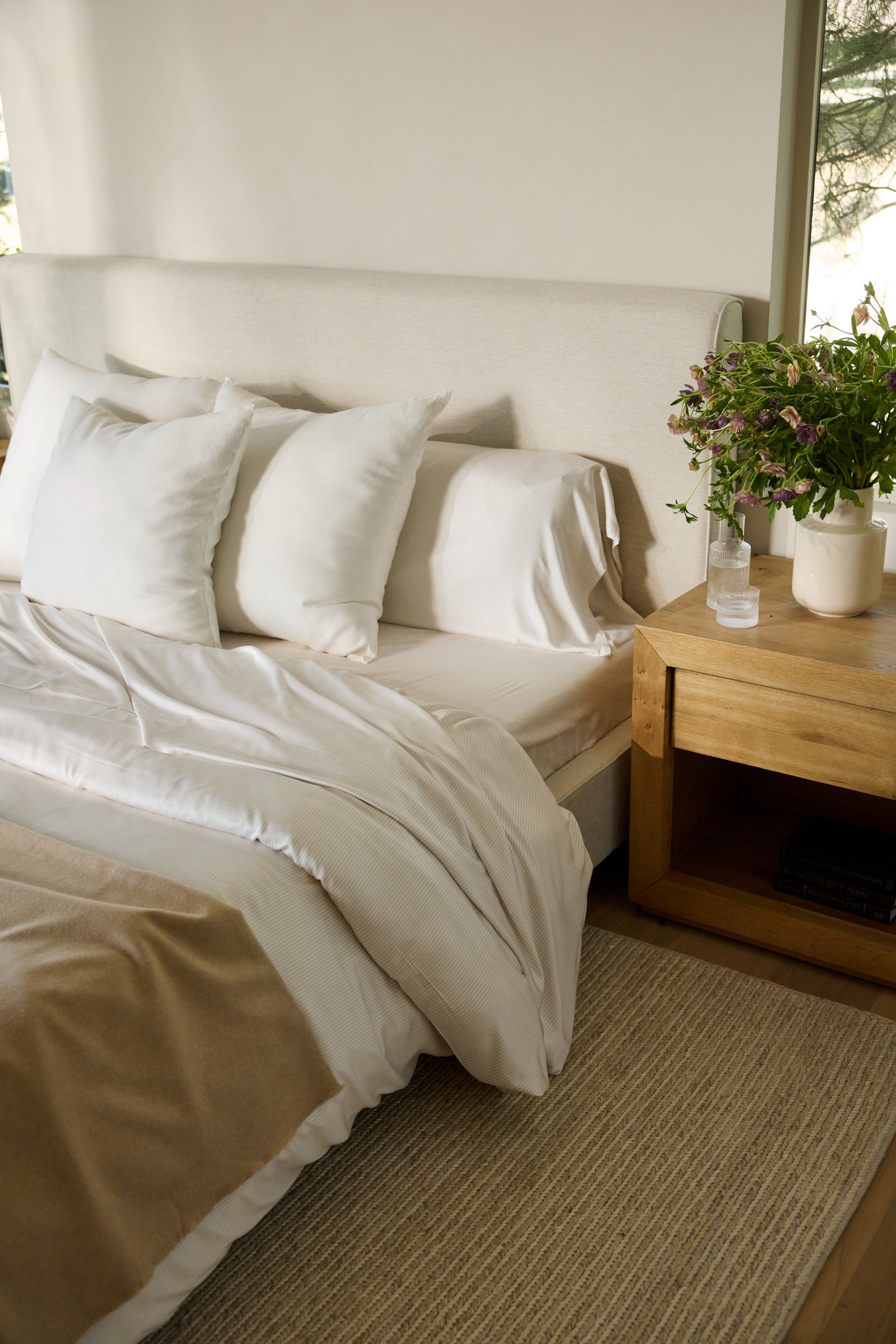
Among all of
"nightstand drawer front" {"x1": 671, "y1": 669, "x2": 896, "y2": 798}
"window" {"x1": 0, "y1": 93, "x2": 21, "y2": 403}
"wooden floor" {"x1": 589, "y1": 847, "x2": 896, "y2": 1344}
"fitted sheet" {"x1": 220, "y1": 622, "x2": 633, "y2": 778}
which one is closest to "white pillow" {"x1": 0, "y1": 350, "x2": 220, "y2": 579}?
"fitted sheet" {"x1": 220, "y1": 622, "x2": 633, "y2": 778}

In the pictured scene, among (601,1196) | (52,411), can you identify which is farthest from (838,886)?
(52,411)

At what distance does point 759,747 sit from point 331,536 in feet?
3.05

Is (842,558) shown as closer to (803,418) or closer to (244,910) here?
(803,418)

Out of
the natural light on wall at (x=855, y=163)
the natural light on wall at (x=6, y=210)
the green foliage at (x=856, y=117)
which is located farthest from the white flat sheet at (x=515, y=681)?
the natural light on wall at (x=6, y=210)

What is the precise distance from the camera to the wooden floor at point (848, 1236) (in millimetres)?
1469

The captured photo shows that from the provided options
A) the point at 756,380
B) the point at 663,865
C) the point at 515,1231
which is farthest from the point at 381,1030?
the point at 756,380

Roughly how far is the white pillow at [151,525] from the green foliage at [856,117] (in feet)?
4.06

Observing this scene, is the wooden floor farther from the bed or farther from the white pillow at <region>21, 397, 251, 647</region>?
the white pillow at <region>21, 397, 251, 647</region>

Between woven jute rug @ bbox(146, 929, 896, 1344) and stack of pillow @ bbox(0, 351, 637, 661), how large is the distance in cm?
83

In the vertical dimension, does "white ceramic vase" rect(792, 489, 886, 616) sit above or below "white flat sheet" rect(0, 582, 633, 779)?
above

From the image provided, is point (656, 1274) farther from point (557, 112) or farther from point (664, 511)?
point (557, 112)

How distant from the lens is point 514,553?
2.37 metres

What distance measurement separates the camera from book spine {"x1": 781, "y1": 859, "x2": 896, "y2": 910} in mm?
2121

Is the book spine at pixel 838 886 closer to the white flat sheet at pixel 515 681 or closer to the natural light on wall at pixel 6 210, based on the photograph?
the white flat sheet at pixel 515 681
